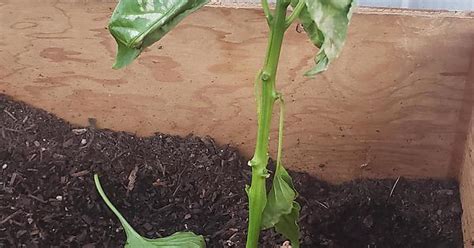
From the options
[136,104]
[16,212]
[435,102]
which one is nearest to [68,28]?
[136,104]

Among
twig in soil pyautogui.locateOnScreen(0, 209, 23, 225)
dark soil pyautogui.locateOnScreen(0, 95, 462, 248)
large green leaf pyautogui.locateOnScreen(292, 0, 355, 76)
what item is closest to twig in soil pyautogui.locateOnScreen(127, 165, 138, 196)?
dark soil pyautogui.locateOnScreen(0, 95, 462, 248)

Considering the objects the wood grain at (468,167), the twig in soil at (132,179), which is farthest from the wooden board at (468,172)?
the twig in soil at (132,179)

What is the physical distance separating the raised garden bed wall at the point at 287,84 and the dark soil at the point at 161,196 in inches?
1.3

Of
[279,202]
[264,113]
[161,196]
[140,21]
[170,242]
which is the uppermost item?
[140,21]

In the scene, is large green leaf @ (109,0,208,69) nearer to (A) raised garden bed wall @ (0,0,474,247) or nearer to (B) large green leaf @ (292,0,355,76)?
(B) large green leaf @ (292,0,355,76)

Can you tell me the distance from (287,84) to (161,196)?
30cm

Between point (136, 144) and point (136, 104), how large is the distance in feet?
0.25

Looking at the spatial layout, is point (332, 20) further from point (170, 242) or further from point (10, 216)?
point (10, 216)

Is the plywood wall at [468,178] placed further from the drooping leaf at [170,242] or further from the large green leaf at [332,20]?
the large green leaf at [332,20]

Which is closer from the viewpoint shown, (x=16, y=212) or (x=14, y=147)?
(x=16, y=212)

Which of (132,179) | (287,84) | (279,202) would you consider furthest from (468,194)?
(132,179)

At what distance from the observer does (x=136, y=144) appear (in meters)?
1.43

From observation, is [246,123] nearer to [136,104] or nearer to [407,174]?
[136,104]

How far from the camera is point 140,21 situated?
0.82m
